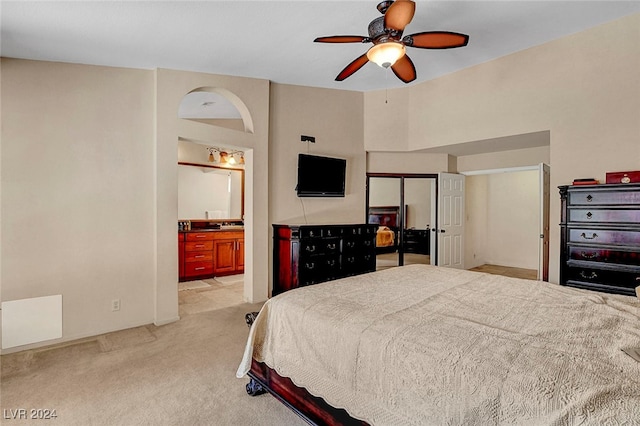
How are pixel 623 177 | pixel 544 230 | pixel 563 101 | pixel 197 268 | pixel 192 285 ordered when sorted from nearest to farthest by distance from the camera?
pixel 623 177 < pixel 563 101 < pixel 544 230 < pixel 192 285 < pixel 197 268

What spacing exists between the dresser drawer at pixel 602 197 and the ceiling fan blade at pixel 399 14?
7.84ft

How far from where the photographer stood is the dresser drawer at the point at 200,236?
562 centimetres

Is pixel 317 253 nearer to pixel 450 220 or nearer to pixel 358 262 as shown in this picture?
pixel 358 262

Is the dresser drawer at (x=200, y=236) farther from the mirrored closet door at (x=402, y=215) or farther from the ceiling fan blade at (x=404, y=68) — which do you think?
the ceiling fan blade at (x=404, y=68)

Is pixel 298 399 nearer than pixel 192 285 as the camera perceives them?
Yes

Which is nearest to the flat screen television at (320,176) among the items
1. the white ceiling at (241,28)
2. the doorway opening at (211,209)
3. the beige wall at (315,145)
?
the beige wall at (315,145)

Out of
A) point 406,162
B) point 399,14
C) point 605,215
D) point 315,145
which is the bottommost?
point 605,215

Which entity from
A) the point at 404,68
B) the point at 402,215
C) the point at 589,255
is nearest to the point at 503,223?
the point at 402,215

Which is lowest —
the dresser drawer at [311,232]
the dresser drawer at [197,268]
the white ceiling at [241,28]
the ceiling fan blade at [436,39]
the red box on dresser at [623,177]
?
the dresser drawer at [197,268]

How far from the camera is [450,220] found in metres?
5.77

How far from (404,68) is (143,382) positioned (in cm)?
342

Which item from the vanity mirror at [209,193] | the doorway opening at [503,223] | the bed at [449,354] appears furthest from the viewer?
the doorway opening at [503,223]

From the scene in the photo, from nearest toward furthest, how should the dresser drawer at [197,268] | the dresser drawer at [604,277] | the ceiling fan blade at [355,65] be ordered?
Answer: 1. the dresser drawer at [604,277]
2. the ceiling fan blade at [355,65]
3. the dresser drawer at [197,268]

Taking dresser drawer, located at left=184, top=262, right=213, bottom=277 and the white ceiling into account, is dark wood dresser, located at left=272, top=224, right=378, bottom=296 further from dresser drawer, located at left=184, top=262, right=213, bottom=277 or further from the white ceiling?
the white ceiling
